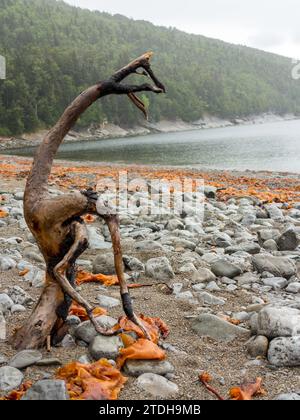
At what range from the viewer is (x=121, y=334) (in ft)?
12.8

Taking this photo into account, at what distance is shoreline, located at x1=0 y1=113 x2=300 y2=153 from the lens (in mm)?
71800

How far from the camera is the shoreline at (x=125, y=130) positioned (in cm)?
7180

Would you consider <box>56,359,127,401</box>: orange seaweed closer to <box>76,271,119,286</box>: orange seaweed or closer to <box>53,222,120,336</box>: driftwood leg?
<box>53,222,120,336</box>: driftwood leg

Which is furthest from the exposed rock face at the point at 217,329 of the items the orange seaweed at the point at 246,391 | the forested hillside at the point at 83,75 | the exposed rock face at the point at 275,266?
the forested hillside at the point at 83,75

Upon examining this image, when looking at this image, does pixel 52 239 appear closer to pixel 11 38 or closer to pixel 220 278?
pixel 220 278

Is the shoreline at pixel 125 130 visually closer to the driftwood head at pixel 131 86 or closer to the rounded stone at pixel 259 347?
the driftwood head at pixel 131 86

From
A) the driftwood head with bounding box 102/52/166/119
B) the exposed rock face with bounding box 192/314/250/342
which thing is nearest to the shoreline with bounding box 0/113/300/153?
the exposed rock face with bounding box 192/314/250/342

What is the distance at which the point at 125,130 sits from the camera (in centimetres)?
10106

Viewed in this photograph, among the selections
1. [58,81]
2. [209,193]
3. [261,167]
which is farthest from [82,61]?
[209,193]

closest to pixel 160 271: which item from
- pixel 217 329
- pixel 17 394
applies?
pixel 217 329

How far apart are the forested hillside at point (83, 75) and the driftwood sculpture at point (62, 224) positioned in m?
75.9

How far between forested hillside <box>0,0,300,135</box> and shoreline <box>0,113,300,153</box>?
6.59 ft

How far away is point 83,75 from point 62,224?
10943cm

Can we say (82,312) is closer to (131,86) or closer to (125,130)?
(131,86)
